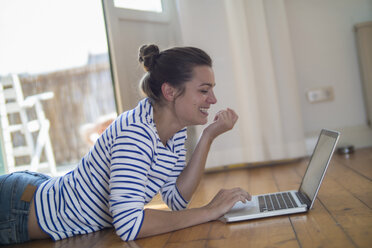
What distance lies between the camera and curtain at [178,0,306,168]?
2.91 metres

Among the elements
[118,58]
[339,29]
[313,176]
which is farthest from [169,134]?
[339,29]

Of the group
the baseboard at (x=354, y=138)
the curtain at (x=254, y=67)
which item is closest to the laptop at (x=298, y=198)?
the curtain at (x=254, y=67)

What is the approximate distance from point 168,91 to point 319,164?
1.82ft

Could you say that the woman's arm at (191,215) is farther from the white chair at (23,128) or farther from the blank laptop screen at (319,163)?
the white chair at (23,128)

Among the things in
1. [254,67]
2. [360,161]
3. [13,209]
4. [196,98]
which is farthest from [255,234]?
[254,67]

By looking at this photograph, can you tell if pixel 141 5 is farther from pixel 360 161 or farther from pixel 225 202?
pixel 225 202

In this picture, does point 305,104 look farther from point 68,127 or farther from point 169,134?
point 68,127

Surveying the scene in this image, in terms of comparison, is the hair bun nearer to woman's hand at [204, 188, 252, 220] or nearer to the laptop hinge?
woman's hand at [204, 188, 252, 220]

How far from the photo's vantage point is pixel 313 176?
4.76ft

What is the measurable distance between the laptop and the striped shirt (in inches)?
10.8

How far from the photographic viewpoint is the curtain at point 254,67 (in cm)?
291

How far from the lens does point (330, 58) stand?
126 inches

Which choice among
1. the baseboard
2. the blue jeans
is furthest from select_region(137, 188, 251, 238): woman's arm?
the baseboard

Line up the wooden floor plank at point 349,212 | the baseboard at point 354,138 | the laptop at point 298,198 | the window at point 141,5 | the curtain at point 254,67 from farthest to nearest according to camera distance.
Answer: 1. the baseboard at point 354,138
2. the curtain at point 254,67
3. the window at point 141,5
4. the laptop at point 298,198
5. the wooden floor plank at point 349,212
